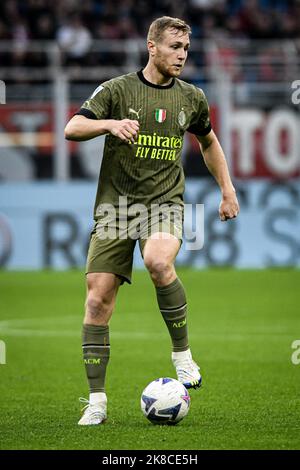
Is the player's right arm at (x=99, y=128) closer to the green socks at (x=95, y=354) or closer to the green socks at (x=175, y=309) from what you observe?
the green socks at (x=175, y=309)

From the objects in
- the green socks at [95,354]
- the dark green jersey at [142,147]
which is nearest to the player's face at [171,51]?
the dark green jersey at [142,147]

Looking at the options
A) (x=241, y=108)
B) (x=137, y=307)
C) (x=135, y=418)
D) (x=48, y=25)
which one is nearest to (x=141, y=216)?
(x=135, y=418)

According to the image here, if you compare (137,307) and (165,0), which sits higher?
(165,0)

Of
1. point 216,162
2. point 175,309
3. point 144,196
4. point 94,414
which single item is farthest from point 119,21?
point 94,414

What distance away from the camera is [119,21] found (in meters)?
21.1

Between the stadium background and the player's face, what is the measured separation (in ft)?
31.4

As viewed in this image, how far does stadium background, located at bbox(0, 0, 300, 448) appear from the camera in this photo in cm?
1795

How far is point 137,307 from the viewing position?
45.1 feet

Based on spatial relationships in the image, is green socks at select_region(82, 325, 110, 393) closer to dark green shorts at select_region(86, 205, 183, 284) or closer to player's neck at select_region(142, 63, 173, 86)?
dark green shorts at select_region(86, 205, 183, 284)

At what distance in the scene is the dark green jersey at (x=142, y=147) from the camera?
6566mm

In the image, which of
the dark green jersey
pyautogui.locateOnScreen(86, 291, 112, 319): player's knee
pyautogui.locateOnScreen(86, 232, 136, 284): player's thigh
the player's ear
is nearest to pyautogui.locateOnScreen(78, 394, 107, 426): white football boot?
pyautogui.locateOnScreen(86, 291, 112, 319): player's knee

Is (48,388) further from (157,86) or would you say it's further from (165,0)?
(165,0)

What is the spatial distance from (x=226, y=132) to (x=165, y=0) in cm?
452

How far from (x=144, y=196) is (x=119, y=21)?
594 inches
